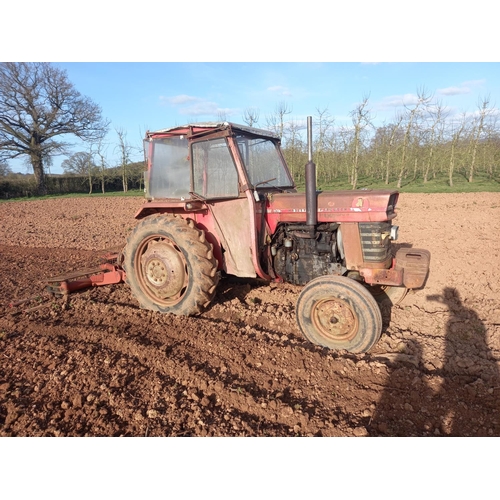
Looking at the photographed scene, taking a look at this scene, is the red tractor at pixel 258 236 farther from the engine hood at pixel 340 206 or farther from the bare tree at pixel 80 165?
the bare tree at pixel 80 165

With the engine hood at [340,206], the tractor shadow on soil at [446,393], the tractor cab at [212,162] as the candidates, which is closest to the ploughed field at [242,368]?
the tractor shadow on soil at [446,393]

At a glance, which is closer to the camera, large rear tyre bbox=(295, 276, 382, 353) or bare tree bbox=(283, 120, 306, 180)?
large rear tyre bbox=(295, 276, 382, 353)

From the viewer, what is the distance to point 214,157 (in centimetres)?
438

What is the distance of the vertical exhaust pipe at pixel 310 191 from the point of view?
3.59 m

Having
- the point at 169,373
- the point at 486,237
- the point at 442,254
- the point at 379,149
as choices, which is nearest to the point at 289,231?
the point at 169,373

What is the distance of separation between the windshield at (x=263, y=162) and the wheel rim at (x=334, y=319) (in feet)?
5.63

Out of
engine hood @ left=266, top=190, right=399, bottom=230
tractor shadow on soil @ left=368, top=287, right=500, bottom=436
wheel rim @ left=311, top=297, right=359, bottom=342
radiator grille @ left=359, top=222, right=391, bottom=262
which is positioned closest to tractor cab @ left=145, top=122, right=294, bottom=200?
engine hood @ left=266, top=190, right=399, bottom=230

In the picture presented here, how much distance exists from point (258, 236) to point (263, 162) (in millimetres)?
1108

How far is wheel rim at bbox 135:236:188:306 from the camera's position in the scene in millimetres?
4602

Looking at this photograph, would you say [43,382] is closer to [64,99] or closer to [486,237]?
[486,237]

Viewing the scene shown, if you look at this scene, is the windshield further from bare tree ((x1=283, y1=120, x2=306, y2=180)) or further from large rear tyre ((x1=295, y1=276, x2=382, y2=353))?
bare tree ((x1=283, y1=120, x2=306, y2=180))

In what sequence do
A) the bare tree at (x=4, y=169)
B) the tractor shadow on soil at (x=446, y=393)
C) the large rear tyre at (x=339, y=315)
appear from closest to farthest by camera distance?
the tractor shadow on soil at (x=446, y=393) < the large rear tyre at (x=339, y=315) < the bare tree at (x=4, y=169)

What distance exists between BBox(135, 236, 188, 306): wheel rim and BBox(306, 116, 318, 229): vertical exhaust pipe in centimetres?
169

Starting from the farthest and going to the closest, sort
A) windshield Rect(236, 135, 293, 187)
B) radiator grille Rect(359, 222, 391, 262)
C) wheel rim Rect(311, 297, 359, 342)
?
windshield Rect(236, 135, 293, 187)
radiator grille Rect(359, 222, 391, 262)
wheel rim Rect(311, 297, 359, 342)
